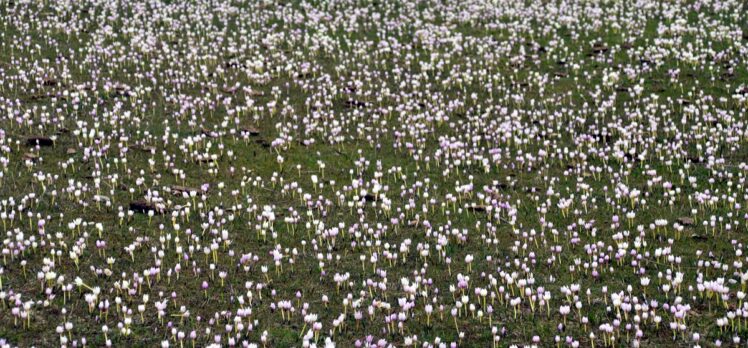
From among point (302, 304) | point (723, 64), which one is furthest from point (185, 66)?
point (723, 64)

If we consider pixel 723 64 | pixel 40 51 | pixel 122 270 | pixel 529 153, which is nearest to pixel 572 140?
pixel 529 153

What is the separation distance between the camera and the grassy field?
8828 mm

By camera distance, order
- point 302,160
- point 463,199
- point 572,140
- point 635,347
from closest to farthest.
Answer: point 635,347, point 463,199, point 302,160, point 572,140

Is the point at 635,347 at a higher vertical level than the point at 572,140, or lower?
higher

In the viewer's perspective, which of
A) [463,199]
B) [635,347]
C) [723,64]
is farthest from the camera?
[723,64]

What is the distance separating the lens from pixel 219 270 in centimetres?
998

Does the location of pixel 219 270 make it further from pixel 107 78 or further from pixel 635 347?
pixel 107 78

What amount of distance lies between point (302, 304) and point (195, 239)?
7.73 feet

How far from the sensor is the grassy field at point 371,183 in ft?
29.0

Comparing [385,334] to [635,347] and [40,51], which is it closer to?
[635,347]

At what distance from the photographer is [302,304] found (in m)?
9.24

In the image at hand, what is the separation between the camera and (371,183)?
1335cm

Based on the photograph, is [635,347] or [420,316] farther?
[420,316]

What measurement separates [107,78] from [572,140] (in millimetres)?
11763
